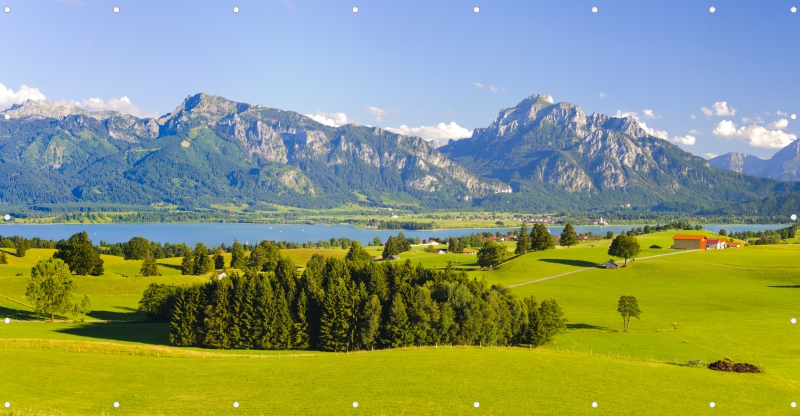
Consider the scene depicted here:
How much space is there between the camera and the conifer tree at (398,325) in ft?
170

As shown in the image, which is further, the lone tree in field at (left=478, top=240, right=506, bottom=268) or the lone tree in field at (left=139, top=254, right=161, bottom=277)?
the lone tree in field at (left=478, top=240, right=506, bottom=268)

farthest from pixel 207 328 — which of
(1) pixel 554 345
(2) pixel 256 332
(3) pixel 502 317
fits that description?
(1) pixel 554 345

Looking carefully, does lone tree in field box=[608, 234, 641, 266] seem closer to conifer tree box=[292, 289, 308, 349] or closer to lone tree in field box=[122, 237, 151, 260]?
conifer tree box=[292, 289, 308, 349]

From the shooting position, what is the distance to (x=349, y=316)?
5394cm

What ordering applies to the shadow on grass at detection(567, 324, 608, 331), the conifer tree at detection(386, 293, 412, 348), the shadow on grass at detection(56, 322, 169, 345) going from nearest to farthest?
the conifer tree at detection(386, 293, 412, 348)
the shadow on grass at detection(56, 322, 169, 345)
the shadow on grass at detection(567, 324, 608, 331)

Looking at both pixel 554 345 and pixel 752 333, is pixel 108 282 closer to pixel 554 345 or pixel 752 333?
pixel 554 345

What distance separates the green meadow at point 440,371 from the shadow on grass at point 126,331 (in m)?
0.17

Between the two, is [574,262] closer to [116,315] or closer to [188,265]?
[188,265]

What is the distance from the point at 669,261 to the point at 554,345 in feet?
174

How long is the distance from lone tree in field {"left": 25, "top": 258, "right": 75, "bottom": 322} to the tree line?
17.0 m

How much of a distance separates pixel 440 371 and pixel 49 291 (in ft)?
155

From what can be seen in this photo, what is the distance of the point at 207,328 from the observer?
5391 centimetres

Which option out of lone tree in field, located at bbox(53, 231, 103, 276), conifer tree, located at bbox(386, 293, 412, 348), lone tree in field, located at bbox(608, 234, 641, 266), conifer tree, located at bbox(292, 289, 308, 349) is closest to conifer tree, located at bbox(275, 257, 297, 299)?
conifer tree, located at bbox(292, 289, 308, 349)

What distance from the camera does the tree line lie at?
5259cm
